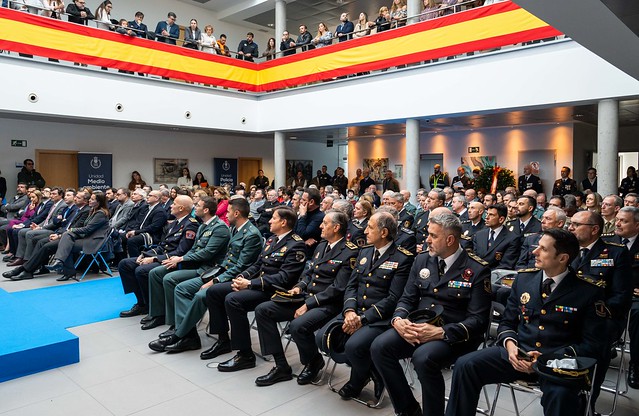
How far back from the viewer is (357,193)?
14.2 meters

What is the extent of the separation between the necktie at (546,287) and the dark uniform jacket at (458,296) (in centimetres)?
38

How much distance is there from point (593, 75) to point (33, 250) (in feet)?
33.2

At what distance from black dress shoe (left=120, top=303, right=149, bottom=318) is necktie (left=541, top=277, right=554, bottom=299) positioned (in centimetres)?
459

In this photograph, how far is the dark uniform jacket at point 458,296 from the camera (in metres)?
3.00

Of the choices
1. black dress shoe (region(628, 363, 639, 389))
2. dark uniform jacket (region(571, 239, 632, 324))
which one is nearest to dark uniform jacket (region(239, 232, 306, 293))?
dark uniform jacket (region(571, 239, 632, 324))

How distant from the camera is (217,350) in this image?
14.2 feet

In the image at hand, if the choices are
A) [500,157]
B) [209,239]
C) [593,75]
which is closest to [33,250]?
[209,239]

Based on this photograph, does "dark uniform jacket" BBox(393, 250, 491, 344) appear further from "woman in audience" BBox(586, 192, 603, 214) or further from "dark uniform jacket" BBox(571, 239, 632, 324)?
"woman in audience" BBox(586, 192, 603, 214)

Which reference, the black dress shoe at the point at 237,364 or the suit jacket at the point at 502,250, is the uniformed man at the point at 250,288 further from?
the suit jacket at the point at 502,250

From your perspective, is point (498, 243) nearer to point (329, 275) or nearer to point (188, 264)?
point (329, 275)

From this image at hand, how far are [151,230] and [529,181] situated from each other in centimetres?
934

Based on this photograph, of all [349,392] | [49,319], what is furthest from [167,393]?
[49,319]

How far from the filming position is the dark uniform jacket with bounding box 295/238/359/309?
12.5 ft

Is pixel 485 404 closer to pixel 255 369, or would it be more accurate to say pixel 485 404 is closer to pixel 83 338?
pixel 255 369
